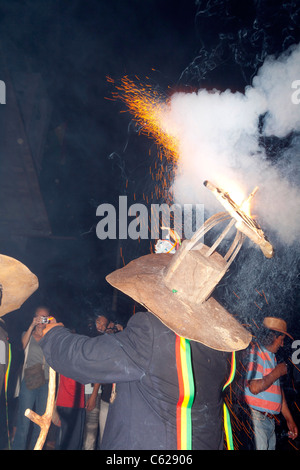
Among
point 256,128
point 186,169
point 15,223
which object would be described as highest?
point 256,128

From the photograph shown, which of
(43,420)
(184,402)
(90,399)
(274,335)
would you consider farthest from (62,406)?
(274,335)

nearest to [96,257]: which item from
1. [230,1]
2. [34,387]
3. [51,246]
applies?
[51,246]

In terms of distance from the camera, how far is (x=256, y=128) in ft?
17.1

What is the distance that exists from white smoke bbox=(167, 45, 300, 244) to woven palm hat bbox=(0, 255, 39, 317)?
297cm

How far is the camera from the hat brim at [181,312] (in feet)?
6.47

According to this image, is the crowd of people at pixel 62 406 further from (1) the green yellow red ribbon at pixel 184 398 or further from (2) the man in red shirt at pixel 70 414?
(1) the green yellow red ribbon at pixel 184 398

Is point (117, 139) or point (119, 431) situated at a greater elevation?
point (117, 139)

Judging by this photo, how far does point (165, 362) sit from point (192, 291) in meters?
0.60

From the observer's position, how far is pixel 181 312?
211cm

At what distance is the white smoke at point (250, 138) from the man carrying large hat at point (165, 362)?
2448mm

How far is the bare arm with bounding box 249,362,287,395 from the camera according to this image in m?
4.03

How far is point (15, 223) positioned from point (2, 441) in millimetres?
5967

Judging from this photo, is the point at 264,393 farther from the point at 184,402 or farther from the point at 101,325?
the point at 101,325
